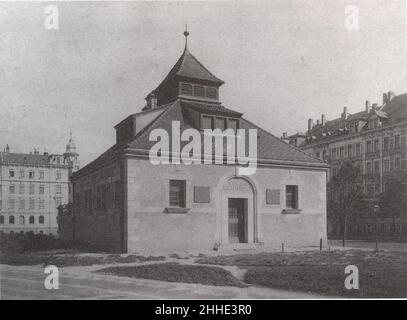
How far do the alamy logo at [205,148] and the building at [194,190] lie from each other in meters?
0.22

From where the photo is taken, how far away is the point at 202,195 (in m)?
24.7

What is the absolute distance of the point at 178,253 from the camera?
22.8m

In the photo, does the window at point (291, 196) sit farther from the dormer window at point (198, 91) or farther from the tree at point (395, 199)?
the tree at point (395, 199)

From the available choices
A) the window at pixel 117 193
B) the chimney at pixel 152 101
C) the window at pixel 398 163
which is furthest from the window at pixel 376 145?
the window at pixel 117 193

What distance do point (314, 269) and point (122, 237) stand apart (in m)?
10.6

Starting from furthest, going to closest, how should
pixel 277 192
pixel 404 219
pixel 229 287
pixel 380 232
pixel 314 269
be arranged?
pixel 380 232 → pixel 404 219 → pixel 277 192 → pixel 314 269 → pixel 229 287

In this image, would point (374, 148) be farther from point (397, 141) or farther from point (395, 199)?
point (395, 199)

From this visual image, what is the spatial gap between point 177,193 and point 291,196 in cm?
797

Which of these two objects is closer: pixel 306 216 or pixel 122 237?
pixel 122 237

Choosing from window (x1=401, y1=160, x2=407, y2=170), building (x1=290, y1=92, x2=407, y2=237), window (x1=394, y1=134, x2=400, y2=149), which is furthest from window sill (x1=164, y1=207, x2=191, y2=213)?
window (x1=394, y1=134, x2=400, y2=149)

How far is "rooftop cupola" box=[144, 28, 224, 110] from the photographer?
2906cm

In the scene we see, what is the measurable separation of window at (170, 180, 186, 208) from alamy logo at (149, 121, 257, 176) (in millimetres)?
1160
